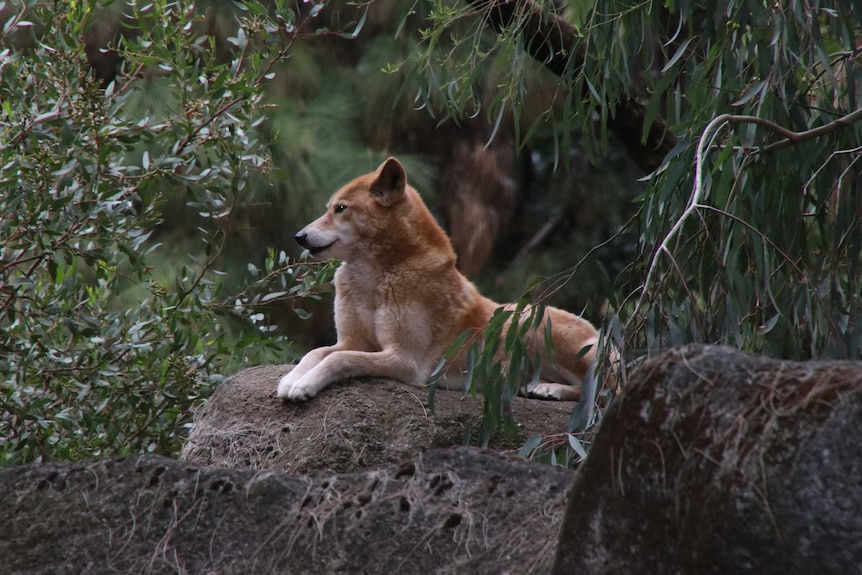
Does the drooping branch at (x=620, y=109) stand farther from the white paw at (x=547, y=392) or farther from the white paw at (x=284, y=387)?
the white paw at (x=284, y=387)

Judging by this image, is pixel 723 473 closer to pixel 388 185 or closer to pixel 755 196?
pixel 755 196

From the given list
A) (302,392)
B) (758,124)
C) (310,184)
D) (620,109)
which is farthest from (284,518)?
(310,184)

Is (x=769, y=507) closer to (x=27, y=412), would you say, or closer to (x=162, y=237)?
(x=27, y=412)

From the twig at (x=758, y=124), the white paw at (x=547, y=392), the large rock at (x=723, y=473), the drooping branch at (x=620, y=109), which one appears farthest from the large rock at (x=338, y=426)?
the large rock at (x=723, y=473)

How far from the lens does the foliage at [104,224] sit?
490 cm

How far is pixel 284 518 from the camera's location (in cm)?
297

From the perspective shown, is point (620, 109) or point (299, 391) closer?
point (299, 391)

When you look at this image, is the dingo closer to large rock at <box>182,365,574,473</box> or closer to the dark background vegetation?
large rock at <box>182,365,574,473</box>

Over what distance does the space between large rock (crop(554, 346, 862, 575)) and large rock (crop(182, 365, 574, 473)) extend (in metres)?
2.24

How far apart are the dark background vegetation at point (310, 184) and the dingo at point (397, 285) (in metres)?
0.40

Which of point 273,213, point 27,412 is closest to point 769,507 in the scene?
point 27,412

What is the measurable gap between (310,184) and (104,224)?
11.3 ft

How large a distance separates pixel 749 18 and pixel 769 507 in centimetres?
255

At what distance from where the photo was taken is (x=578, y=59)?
635 cm
